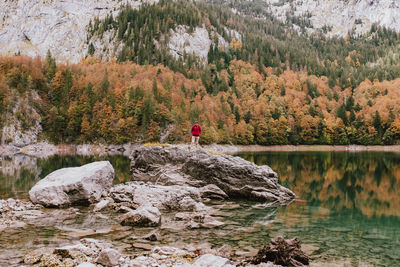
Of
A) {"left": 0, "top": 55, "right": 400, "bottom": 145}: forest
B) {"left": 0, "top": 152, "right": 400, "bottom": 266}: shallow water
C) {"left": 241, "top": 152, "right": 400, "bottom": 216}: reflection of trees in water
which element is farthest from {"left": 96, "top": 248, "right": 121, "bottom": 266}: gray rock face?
{"left": 0, "top": 55, "right": 400, "bottom": 145}: forest

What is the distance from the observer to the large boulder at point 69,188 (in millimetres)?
23094

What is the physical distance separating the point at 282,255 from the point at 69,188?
16.9 m

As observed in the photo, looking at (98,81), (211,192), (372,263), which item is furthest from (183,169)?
(98,81)

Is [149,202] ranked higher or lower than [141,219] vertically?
lower

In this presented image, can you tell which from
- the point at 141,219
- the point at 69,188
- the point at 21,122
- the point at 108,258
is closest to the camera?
the point at 108,258

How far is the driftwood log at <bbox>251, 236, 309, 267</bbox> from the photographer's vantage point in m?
12.5

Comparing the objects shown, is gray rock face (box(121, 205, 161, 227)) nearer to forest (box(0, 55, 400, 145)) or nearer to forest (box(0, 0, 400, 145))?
forest (box(0, 0, 400, 145))

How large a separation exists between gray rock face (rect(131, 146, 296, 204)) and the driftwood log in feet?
45.2

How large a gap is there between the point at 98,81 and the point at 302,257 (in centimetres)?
13212

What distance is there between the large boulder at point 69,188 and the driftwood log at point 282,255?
15.6 m

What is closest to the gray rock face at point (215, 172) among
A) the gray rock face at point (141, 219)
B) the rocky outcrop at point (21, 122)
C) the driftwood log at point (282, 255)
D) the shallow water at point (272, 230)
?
the shallow water at point (272, 230)

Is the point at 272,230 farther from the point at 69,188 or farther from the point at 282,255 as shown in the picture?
the point at 69,188

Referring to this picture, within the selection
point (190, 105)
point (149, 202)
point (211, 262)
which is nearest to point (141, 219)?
point (149, 202)

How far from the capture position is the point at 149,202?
23781 millimetres
